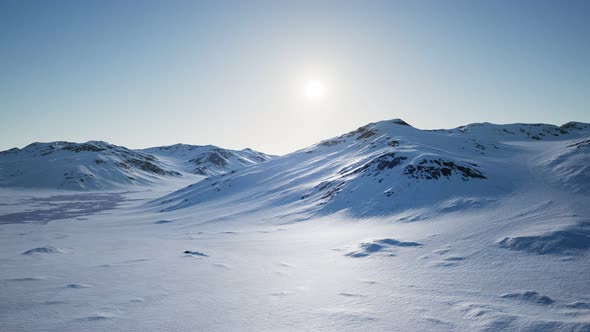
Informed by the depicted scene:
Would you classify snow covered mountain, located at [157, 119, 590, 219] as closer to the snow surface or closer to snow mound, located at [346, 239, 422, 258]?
the snow surface

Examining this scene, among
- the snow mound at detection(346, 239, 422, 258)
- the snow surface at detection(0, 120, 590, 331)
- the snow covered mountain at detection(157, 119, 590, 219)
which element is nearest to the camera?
the snow surface at detection(0, 120, 590, 331)

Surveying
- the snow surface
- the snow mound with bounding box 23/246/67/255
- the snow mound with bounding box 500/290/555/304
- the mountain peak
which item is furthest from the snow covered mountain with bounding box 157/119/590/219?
the snow mound with bounding box 23/246/67/255

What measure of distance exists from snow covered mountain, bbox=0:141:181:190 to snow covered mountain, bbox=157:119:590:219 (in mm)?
87313

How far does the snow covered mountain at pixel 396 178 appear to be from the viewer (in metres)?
30.2

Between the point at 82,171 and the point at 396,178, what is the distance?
145 metres

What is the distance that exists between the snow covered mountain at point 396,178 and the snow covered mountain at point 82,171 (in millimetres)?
87313

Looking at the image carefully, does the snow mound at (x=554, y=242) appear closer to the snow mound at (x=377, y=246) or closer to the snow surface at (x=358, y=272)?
the snow surface at (x=358, y=272)

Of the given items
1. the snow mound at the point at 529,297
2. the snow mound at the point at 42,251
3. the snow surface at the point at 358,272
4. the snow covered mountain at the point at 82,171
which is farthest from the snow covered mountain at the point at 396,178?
the snow covered mountain at the point at 82,171

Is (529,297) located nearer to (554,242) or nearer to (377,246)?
(554,242)

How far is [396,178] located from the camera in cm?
3588

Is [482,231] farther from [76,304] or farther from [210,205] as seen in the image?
[210,205]

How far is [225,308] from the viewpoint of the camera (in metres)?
8.28

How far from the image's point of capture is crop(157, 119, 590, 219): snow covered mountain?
30.2 metres

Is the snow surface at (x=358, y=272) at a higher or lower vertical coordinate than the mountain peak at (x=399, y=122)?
lower
